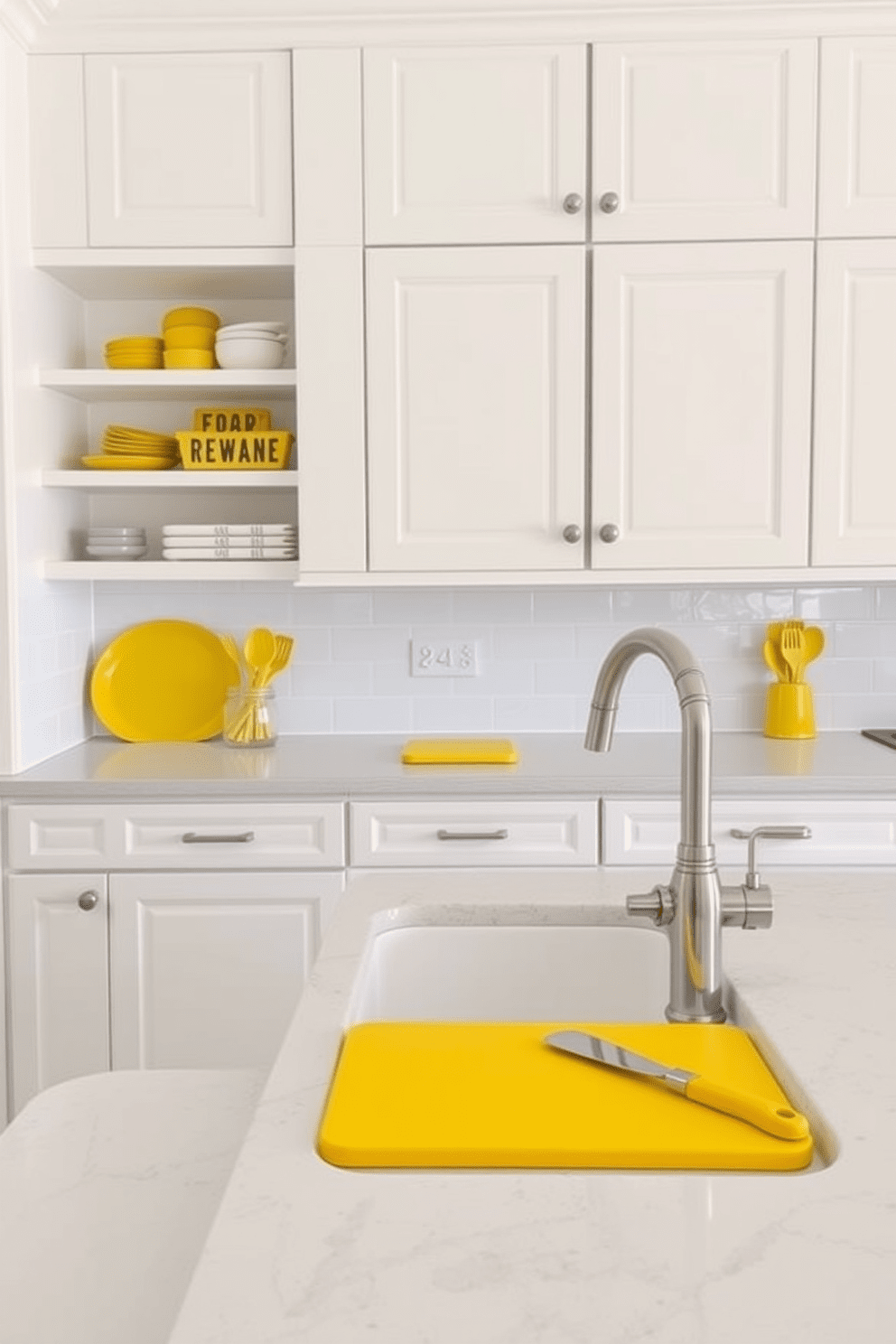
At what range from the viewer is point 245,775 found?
103 inches

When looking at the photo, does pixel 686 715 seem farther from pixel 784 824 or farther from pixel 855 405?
pixel 855 405

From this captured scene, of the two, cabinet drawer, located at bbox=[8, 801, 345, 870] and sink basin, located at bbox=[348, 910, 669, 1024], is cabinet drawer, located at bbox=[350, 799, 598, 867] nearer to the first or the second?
cabinet drawer, located at bbox=[8, 801, 345, 870]

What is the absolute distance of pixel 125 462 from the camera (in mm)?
2961

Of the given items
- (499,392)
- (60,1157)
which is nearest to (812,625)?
(499,392)

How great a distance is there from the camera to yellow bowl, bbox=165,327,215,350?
2926 mm

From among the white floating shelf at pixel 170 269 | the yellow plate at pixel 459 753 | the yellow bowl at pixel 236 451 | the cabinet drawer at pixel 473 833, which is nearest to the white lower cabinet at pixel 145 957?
the cabinet drawer at pixel 473 833

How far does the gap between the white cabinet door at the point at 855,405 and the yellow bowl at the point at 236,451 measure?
1199 mm

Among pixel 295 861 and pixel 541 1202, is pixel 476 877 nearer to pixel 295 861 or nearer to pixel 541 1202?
pixel 541 1202

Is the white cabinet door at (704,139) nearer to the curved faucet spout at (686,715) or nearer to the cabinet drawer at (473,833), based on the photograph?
the cabinet drawer at (473,833)

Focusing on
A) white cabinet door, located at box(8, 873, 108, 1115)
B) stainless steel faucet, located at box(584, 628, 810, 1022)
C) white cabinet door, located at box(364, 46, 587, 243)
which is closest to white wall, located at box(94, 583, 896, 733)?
white cabinet door, located at box(8, 873, 108, 1115)

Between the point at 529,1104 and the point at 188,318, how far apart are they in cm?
237

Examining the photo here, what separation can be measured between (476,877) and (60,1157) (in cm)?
Answer: 66

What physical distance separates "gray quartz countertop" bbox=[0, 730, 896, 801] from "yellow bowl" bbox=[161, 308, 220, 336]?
0.98 m

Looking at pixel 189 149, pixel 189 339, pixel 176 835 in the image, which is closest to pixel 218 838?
pixel 176 835
